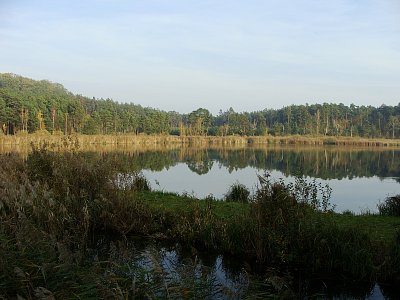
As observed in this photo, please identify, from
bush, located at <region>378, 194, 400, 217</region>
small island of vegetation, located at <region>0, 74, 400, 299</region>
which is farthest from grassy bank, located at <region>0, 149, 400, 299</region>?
bush, located at <region>378, 194, 400, 217</region>

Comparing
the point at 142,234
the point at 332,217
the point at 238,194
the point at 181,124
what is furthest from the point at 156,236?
the point at 181,124

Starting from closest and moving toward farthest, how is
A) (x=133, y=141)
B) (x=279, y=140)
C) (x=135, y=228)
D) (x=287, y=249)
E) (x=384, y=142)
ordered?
(x=287, y=249)
(x=135, y=228)
(x=133, y=141)
(x=384, y=142)
(x=279, y=140)

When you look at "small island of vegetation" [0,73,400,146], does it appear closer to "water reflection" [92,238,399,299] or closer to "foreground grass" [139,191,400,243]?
"foreground grass" [139,191,400,243]

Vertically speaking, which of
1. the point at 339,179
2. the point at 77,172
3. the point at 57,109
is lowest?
the point at 339,179

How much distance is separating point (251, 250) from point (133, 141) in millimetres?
62591

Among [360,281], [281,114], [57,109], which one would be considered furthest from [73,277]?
[281,114]

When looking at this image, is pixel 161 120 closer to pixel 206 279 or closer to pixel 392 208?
pixel 392 208

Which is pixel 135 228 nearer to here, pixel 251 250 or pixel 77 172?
pixel 77 172

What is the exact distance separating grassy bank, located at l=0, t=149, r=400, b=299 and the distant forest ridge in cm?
4804

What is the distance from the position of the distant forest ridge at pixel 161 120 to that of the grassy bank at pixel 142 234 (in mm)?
48039

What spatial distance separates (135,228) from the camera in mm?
9945

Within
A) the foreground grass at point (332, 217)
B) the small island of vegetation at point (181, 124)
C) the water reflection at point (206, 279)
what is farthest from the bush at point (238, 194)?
the small island of vegetation at point (181, 124)

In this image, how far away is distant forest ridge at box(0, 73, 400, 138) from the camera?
73875 mm

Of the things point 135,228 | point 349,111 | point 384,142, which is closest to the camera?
point 135,228
